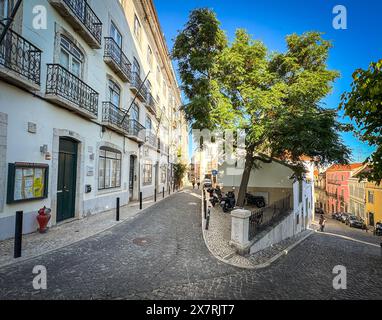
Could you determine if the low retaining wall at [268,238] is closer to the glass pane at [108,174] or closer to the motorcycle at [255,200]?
the motorcycle at [255,200]

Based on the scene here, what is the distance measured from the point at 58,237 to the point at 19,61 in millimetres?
5326

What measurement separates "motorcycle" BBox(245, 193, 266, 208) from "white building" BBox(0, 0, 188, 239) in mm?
9247

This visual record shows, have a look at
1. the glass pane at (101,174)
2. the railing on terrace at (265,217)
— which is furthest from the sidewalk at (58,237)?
the railing on terrace at (265,217)

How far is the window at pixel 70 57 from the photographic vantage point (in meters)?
7.97

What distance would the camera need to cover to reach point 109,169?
11.7 metres

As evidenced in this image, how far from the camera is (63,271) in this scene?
4242 mm

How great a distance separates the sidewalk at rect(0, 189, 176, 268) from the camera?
494 cm

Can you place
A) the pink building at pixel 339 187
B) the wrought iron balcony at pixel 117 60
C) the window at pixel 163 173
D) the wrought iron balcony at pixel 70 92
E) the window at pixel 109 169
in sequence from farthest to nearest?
1. the pink building at pixel 339 187
2. the window at pixel 163 173
3. the window at pixel 109 169
4. the wrought iron balcony at pixel 117 60
5. the wrought iron balcony at pixel 70 92

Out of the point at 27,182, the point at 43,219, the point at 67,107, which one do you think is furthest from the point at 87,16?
the point at 43,219

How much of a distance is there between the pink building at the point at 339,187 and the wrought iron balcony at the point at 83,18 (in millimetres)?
42007

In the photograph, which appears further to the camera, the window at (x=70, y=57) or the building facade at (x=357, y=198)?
the building facade at (x=357, y=198)
